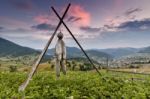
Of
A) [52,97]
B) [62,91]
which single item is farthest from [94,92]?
[52,97]

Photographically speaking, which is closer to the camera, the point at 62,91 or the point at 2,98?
the point at 2,98

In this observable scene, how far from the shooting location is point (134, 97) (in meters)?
14.6

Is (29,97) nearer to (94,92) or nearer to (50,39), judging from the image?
(94,92)

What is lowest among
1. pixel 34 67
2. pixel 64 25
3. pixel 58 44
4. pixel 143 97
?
pixel 143 97

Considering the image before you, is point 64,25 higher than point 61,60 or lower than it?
higher

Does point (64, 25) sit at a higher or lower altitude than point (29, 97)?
higher

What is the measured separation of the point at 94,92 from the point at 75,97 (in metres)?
2.32

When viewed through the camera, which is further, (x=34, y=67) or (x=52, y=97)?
(x=34, y=67)

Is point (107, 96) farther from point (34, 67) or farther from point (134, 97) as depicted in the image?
point (34, 67)

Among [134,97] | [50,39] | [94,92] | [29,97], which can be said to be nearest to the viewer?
[29,97]

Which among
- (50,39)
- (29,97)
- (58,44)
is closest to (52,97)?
(29,97)

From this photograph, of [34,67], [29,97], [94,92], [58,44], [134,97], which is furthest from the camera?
[58,44]

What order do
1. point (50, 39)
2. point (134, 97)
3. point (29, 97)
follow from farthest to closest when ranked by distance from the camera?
point (50, 39), point (134, 97), point (29, 97)

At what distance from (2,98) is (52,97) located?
8.33 feet
